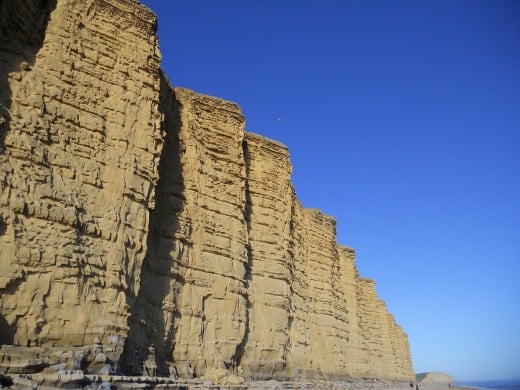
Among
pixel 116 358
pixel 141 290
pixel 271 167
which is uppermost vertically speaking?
pixel 271 167

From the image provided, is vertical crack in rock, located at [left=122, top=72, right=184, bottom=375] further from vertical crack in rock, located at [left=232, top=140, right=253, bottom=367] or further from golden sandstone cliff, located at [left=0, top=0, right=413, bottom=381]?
vertical crack in rock, located at [left=232, top=140, right=253, bottom=367]

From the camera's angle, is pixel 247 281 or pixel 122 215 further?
pixel 247 281

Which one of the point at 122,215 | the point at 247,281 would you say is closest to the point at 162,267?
the point at 122,215

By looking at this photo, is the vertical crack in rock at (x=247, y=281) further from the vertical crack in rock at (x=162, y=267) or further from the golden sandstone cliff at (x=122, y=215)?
the vertical crack in rock at (x=162, y=267)

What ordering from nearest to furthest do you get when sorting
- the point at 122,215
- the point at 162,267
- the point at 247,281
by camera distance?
the point at 122,215
the point at 162,267
the point at 247,281

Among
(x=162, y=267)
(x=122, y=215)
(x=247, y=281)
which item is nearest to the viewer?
(x=122, y=215)

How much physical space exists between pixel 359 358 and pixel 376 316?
11068mm

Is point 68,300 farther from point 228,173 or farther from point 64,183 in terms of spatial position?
point 228,173

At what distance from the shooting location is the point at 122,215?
468 inches

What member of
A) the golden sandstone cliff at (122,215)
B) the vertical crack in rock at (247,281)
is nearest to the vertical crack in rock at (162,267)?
the golden sandstone cliff at (122,215)

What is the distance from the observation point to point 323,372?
88.5ft

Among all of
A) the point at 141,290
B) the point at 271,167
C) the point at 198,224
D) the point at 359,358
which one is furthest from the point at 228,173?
the point at 359,358

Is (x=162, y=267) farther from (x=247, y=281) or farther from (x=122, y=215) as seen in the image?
(x=247, y=281)

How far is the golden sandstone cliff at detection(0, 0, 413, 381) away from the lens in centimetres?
981
